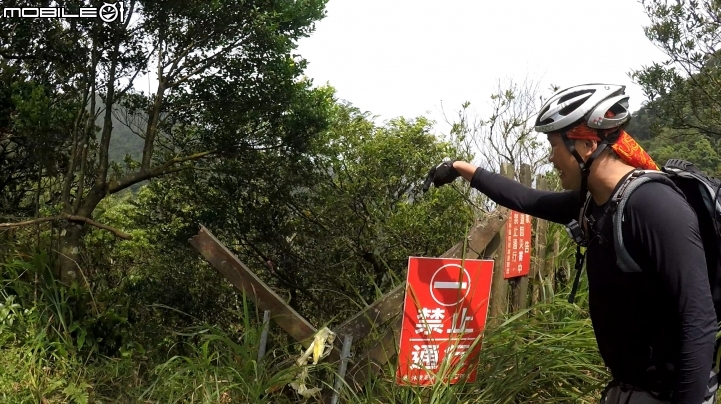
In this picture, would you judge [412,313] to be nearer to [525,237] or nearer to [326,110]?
[525,237]

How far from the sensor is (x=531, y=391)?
3143 millimetres

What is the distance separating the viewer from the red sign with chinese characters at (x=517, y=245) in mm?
3434

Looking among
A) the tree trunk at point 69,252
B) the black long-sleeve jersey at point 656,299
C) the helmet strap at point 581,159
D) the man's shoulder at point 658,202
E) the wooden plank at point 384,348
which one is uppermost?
the helmet strap at point 581,159

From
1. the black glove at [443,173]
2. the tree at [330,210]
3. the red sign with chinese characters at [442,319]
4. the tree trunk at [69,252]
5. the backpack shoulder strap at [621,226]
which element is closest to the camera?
the backpack shoulder strap at [621,226]

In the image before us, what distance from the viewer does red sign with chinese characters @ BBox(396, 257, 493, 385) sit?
9.44ft

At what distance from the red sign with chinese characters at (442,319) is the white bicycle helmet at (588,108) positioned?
1.07m

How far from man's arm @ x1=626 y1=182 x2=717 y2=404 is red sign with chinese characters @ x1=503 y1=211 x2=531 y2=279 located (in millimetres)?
1765

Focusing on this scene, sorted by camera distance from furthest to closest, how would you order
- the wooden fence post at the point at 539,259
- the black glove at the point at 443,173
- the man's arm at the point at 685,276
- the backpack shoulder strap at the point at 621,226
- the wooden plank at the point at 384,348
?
the wooden fence post at the point at 539,259
the wooden plank at the point at 384,348
the black glove at the point at 443,173
the backpack shoulder strap at the point at 621,226
the man's arm at the point at 685,276

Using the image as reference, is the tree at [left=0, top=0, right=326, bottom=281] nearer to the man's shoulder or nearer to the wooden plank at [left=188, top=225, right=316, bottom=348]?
the wooden plank at [left=188, top=225, right=316, bottom=348]

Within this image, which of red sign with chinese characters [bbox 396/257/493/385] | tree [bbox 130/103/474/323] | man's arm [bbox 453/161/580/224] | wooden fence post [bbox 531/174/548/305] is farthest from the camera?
tree [bbox 130/103/474/323]

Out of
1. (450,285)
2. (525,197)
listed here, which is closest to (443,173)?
(525,197)

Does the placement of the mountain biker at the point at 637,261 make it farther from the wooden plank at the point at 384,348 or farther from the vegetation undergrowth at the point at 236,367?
the vegetation undergrowth at the point at 236,367

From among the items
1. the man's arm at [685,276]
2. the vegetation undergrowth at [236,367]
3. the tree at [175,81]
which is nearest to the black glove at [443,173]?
the vegetation undergrowth at [236,367]

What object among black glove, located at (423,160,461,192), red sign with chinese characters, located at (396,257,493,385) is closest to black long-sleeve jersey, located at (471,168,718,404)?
black glove, located at (423,160,461,192)
